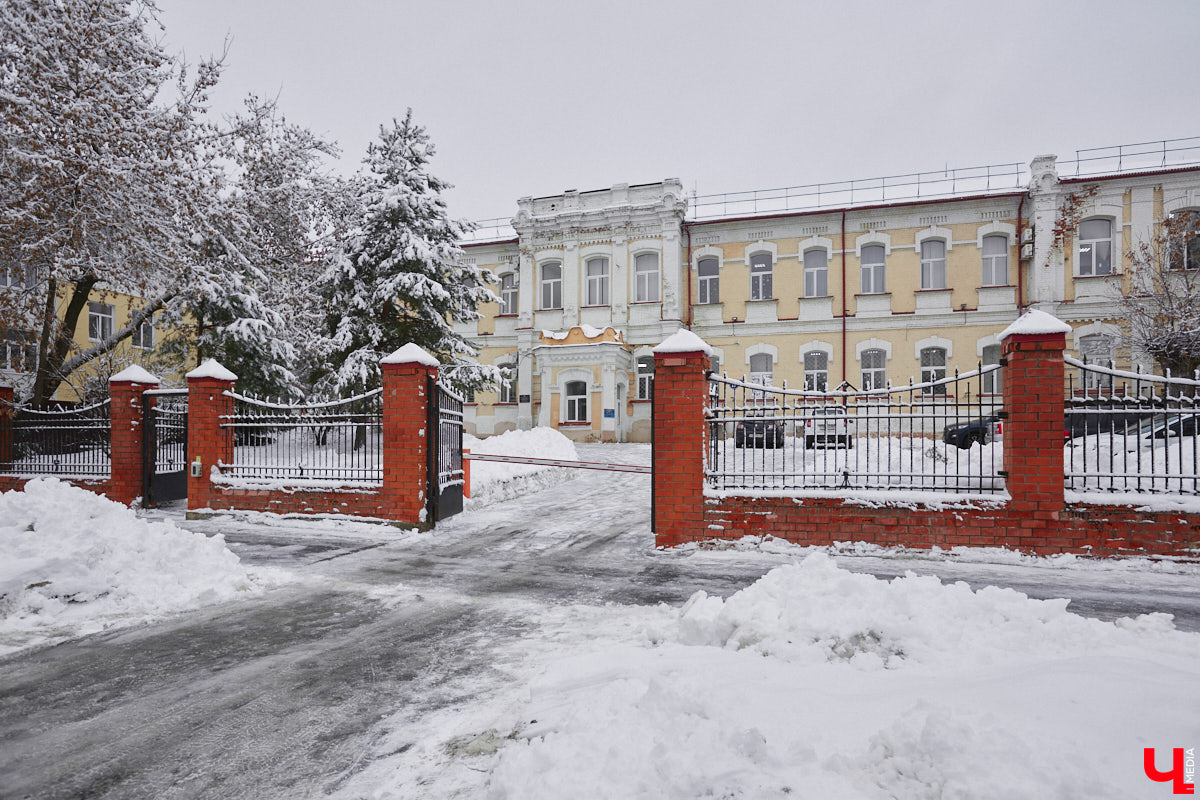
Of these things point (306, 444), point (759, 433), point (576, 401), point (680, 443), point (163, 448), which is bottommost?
point (163, 448)

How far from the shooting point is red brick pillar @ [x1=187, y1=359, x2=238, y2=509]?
10.1 metres

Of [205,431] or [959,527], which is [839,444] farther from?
[205,431]

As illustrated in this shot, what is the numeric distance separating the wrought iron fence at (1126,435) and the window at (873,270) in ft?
61.0

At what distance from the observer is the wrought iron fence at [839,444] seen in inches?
279

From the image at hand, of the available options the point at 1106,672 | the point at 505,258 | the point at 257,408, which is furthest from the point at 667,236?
the point at 1106,672

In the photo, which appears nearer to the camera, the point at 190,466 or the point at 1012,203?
the point at 190,466

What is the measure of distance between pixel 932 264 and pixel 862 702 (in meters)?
24.7

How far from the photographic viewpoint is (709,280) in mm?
26219

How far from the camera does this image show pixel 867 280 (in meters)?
24.6

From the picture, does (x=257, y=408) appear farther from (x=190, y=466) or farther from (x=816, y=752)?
(x=816, y=752)

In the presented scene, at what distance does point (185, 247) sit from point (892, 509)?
628 inches

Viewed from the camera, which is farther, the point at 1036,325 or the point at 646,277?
the point at 646,277

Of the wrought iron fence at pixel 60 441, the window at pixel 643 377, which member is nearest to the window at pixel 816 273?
the window at pixel 643 377
